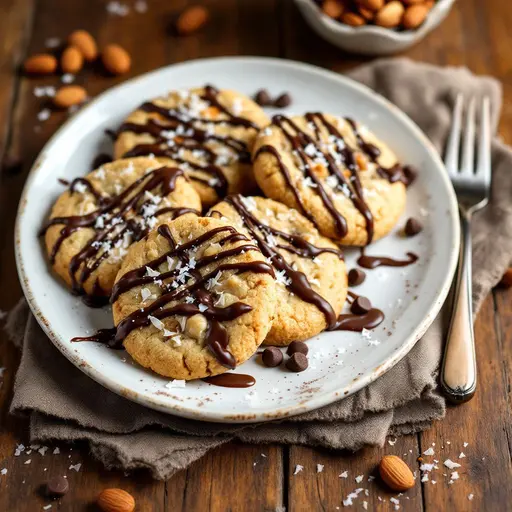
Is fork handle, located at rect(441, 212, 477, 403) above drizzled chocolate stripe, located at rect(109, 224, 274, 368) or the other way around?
the other way around

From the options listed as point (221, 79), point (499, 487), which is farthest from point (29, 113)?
point (499, 487)

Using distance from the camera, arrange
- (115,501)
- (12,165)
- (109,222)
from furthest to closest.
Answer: (12,165) → (109,222) → (115,501)

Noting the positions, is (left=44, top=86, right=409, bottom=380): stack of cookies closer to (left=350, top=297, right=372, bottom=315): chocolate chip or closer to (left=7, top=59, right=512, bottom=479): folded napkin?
(left=350, top=297, right=372, bottom=315): chocolate chip

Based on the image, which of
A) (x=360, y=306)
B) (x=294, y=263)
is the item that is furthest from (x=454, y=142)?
(x=294, y=263)

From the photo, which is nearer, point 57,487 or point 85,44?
point 57,487

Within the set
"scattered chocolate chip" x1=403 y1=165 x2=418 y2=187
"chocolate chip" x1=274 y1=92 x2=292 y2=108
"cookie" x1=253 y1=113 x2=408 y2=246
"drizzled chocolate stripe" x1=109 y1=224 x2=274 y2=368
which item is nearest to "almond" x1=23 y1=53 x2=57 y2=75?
"chocolate chip" x1=274 y1=92 x2=292 y2=108

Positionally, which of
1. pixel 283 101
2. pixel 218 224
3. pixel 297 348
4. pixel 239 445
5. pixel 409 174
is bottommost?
pixel 239 445

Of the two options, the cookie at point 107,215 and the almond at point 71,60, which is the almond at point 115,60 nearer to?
the almond at point 71,60

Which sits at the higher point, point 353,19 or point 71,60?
point 353,19

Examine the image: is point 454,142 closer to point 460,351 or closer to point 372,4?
point 372,4
